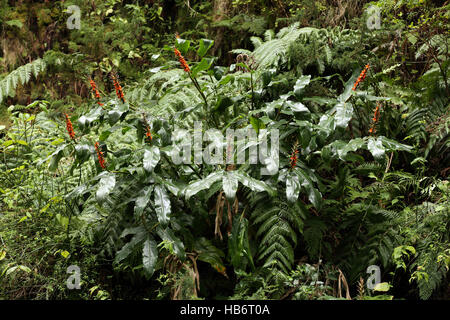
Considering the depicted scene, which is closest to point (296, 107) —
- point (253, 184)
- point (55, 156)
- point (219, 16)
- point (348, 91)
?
point (348, 91)

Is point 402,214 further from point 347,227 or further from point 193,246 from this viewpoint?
point 193,246

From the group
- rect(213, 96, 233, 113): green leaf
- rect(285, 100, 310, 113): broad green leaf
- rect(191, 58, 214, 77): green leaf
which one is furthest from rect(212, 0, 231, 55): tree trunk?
rect(285, 100, 310, 113): broad green leaf

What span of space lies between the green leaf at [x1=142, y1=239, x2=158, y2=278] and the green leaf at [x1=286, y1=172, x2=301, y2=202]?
2.29 feet

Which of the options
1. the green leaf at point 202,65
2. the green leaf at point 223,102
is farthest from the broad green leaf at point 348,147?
the green leaf at point 202,65

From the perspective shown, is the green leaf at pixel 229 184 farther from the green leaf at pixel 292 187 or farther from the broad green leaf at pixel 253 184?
the green leaf at pixel 292 187

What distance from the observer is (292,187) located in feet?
5.86

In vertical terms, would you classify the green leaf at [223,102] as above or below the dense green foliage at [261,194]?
above

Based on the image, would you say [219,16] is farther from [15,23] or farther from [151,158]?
[151,158]

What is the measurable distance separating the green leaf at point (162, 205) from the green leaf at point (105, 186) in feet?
0.71

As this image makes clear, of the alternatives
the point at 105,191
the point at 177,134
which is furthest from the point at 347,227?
the point at 105,191

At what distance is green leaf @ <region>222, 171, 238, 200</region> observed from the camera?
1.62 metres

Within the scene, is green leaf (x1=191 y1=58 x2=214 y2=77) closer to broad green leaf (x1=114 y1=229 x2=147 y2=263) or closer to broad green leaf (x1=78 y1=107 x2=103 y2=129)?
broad green leaf (x1=78 y1=107 x2=103 y2=129)

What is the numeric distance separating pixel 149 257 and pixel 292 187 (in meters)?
0.76

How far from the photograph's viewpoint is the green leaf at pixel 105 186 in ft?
5.70
